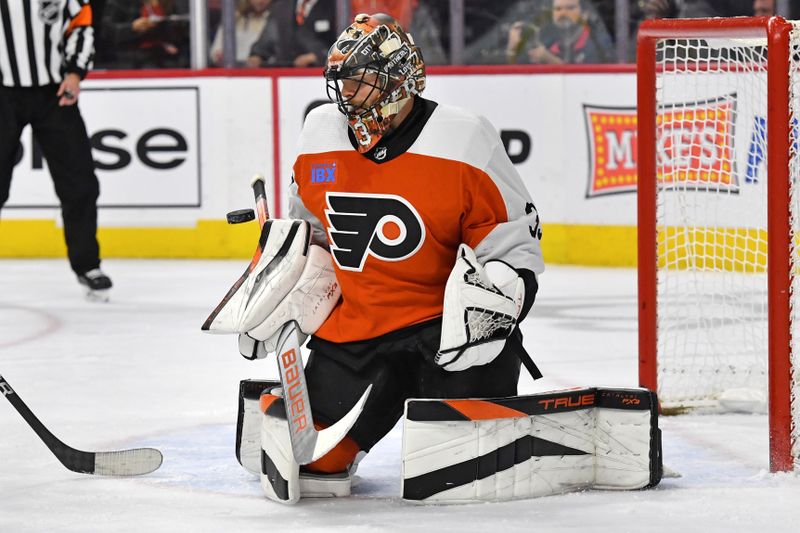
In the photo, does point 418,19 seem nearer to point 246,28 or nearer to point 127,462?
point 246,28

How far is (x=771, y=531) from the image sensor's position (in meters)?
2.24

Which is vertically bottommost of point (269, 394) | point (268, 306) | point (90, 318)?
point (90, 318)

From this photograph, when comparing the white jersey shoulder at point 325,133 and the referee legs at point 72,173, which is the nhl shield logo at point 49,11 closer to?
the referee legs at point 72,173

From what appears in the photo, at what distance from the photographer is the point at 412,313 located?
255 centimetres

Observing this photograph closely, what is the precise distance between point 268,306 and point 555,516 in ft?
1.96

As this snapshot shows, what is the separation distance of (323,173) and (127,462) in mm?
627

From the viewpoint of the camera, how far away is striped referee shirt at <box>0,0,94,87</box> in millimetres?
5242

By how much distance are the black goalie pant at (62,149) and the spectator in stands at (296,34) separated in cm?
166

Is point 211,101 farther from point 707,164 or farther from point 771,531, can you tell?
→ point 771,531

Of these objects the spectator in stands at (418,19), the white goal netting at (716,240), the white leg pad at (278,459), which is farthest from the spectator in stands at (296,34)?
Result: the white leg pad at (278,459)

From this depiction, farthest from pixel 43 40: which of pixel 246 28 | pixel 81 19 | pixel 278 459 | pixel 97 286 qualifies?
pixel 278 459

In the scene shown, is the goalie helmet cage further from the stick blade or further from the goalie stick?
the stick blade

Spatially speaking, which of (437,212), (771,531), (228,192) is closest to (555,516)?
(771,531)

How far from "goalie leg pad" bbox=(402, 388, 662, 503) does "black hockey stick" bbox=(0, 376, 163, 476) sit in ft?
1.70
